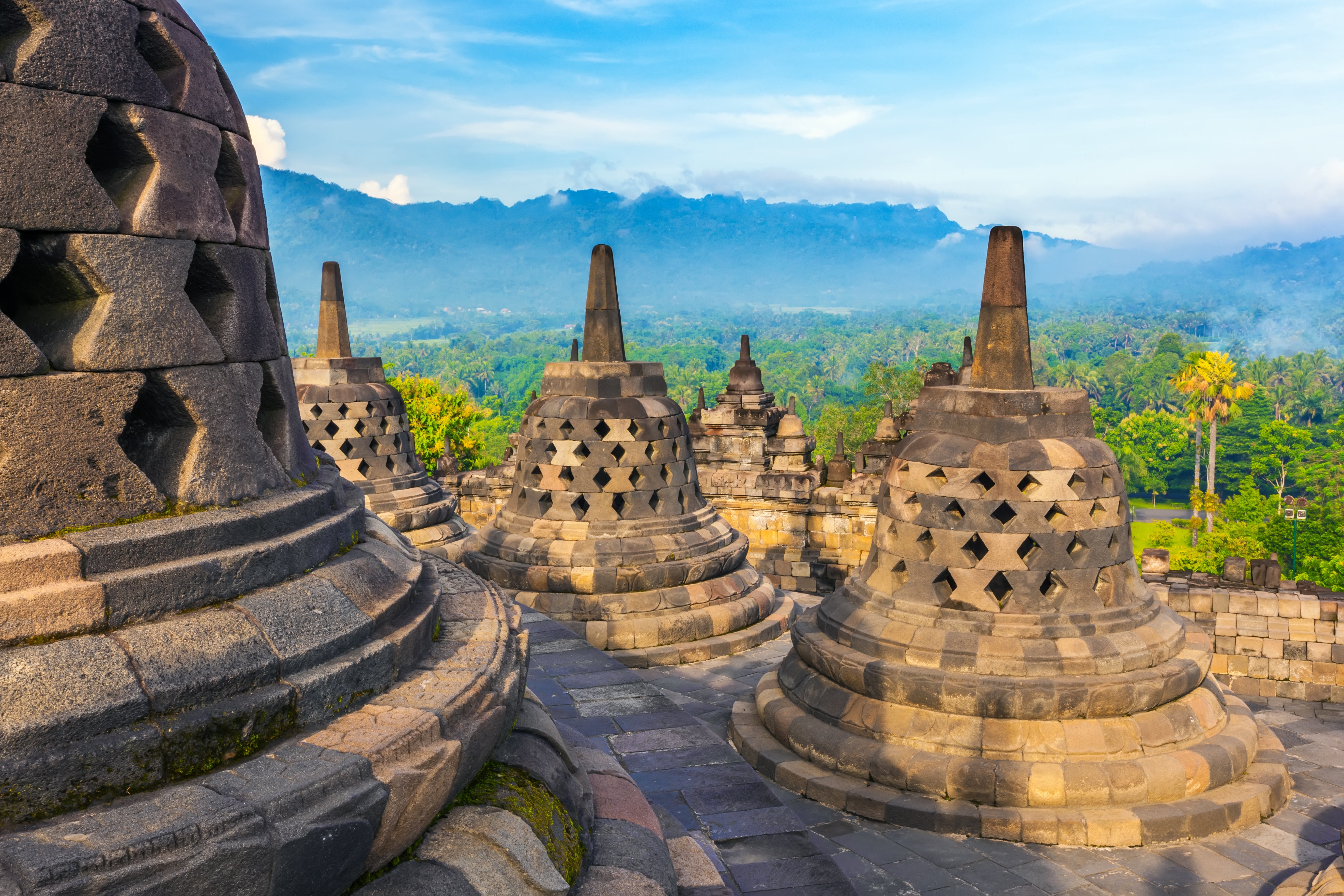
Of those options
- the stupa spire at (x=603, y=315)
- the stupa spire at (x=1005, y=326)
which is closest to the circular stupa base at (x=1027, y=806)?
the stupa spire at (x=1005, y=326)

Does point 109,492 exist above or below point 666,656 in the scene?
above

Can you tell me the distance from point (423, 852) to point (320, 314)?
1195cm

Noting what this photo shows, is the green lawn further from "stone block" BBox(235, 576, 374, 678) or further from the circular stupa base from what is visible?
"stone block" BBox(235, 576, 374, 678)

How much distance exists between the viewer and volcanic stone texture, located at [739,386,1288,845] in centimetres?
648

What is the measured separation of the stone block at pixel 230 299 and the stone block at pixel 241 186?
80 mm

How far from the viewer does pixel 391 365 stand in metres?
33.9

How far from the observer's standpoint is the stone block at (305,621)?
9.80ft

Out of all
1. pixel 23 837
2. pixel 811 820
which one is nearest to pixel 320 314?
pixel 811 820

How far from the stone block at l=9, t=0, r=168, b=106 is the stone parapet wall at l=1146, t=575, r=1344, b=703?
9913mm

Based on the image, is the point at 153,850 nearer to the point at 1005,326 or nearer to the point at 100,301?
the point at 100,301

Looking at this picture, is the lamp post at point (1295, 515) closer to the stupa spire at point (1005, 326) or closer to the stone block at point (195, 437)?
the stupa spire at point (1005, 326)

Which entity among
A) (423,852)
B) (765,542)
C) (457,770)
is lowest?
(765,542)

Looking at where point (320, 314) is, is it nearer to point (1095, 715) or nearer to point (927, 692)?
point (927, 692)

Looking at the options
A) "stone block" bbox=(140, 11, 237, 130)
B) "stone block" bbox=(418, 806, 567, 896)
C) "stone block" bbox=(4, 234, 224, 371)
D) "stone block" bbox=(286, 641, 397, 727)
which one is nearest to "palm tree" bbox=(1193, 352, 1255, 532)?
"stone block" bbox=(418, 806, 567, 896)
